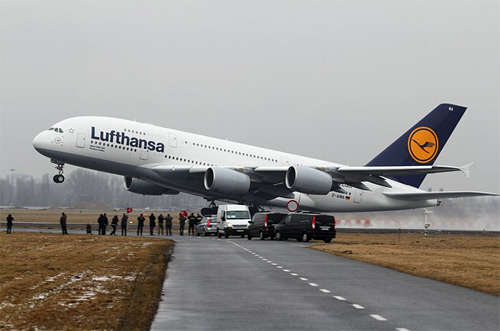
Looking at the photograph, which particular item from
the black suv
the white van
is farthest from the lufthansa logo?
the black suv

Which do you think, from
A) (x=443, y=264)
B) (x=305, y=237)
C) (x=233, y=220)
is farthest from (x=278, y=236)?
(x=443, y=264)

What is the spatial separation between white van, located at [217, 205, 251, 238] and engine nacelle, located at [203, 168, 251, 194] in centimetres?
194

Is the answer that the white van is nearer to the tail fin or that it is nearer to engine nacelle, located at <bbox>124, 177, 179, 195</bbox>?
engine nacelle, located at <bbox>124, 177, 179, 195</bbox>

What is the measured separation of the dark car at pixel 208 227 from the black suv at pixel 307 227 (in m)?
13.5

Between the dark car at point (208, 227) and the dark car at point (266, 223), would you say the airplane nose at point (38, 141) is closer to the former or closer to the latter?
the dark car at point (266, 223)

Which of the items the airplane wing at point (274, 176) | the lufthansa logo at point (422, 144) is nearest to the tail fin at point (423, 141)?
the lufthansa logo at point (422, 144)

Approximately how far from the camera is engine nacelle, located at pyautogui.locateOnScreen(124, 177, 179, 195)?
59719 mm

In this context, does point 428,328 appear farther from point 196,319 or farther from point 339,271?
point 339,271

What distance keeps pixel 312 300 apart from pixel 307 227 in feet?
95.0

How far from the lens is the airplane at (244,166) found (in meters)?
50.0

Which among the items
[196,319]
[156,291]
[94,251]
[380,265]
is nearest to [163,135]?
[94,251]

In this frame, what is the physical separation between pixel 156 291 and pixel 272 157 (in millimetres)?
42427

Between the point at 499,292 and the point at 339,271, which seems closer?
the point at 499,292

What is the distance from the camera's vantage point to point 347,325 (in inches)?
468
